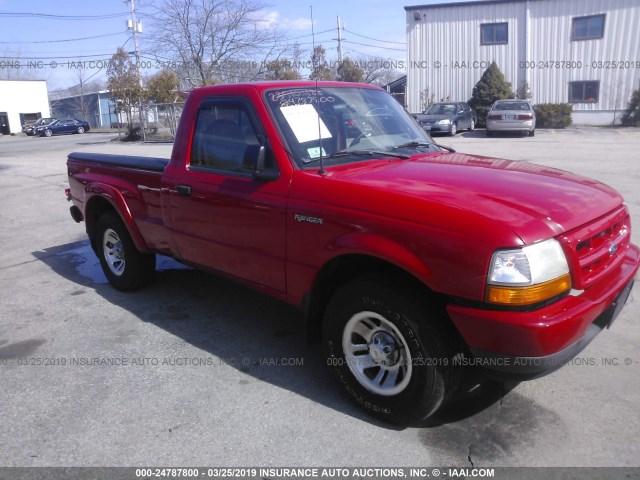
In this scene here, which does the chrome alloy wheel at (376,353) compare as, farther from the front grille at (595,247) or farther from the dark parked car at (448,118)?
the dark parked car at (448,118)

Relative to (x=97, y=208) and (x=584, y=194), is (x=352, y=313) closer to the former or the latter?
(x=584, y=194)

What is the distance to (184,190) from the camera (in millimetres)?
4227

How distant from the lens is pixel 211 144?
165 inches

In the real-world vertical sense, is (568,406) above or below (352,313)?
below

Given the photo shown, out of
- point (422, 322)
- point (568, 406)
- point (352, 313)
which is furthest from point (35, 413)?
point (568, 406)

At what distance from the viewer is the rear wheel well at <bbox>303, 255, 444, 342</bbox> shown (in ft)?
9.81

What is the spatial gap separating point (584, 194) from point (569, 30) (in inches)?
1232

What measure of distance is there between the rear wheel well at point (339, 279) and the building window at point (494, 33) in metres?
31.1

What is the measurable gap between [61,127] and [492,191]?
46.4m

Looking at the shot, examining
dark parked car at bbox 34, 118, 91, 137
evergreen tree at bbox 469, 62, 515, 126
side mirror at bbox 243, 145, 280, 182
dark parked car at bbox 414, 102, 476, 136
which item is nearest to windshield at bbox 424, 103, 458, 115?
dark parked car at bbox 414, 102, 476, 136

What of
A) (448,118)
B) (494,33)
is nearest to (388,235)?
(448,118)

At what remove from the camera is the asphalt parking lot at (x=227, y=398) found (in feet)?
9.72

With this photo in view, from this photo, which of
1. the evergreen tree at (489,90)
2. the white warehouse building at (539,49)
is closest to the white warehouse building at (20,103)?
the white warehouse building at (539,49)

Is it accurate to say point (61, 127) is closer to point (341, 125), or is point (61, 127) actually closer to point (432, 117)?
point (432, 117)
